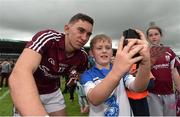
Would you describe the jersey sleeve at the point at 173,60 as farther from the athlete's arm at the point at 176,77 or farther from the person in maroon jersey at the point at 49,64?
the person in maroon jersey at the point at 49,64

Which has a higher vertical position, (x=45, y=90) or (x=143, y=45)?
(x=143, y=45)

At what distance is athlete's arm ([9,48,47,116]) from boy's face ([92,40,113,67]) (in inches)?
54.8

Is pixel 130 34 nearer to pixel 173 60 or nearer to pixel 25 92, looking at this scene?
pixel 25 92

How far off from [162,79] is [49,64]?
2289 millimetres

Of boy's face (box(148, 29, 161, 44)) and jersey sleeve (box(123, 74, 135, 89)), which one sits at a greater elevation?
boy's face (box(148, 29, 161, 44))

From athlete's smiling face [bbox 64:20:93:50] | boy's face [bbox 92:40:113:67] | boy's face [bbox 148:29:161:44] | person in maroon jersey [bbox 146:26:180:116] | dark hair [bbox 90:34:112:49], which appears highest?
athlete's smiling face [bbox 64:20:93:50]

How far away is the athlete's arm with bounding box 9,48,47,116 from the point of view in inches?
51.2

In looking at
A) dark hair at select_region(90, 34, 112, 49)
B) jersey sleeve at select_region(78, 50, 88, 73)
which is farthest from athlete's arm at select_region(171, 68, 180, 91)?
dark hair at select_region(90, 34, 112, 49)

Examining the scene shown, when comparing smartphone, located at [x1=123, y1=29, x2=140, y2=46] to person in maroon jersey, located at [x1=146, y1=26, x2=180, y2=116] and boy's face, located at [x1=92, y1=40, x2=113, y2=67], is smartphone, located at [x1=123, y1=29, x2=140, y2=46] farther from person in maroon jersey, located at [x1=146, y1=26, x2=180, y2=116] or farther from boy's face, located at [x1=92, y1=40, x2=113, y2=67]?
person in maroon jersey, located at [x1=146, y1=26, x2=180, y2=116]

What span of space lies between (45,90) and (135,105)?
115 cm

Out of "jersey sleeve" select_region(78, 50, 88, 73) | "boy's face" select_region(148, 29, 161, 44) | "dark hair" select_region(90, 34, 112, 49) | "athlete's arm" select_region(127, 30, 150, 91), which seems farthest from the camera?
"boy's face" select_region(148, 29, 161, 44)

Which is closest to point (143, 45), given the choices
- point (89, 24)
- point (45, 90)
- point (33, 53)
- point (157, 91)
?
point (33, 53)

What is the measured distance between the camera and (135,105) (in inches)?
133

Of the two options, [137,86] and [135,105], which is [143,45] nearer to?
[137,86]
